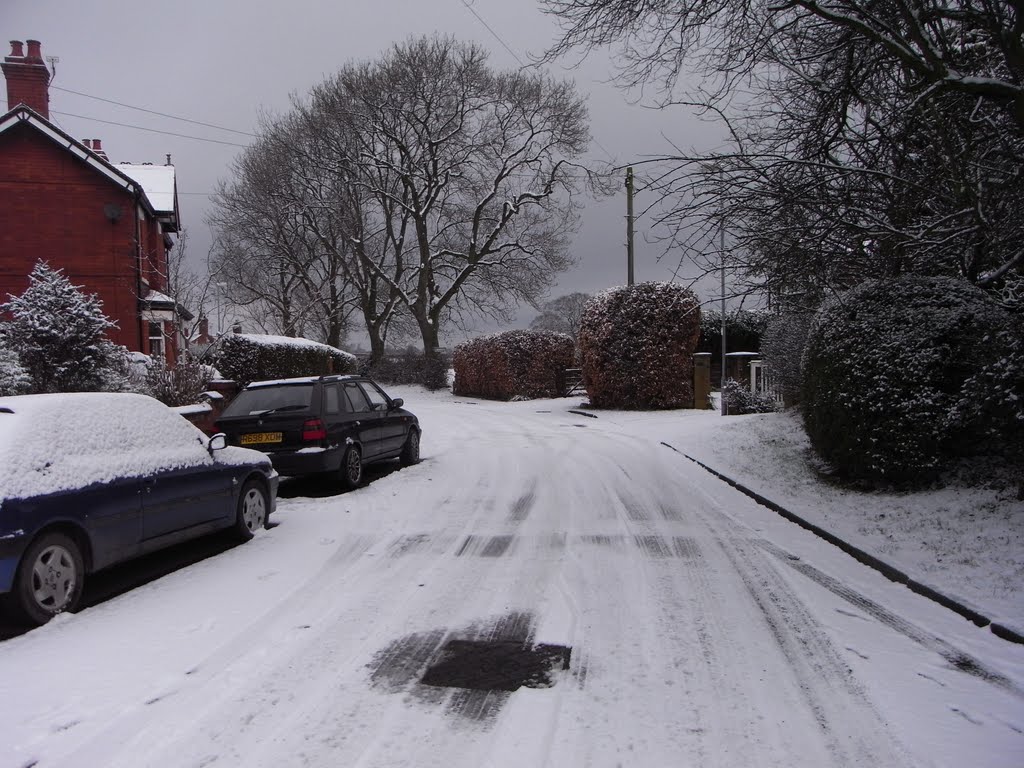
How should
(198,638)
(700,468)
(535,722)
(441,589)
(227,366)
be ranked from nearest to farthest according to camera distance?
(535,722) → (198,638) → (441,589) → (700,468) → (227,366)

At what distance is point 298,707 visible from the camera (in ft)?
11.6

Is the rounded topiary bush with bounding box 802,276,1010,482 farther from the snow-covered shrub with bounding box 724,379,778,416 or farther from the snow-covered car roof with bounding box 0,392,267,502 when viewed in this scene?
the snow-covered shrub with bounding box 724,379,778,416

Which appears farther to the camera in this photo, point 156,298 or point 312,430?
point 156,298

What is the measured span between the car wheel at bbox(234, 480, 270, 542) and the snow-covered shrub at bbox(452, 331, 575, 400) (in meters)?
19.3

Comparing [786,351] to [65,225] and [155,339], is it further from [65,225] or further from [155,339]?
[65,225]

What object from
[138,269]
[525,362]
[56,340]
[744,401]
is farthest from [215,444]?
[525,362]

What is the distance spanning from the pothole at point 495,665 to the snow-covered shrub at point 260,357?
51.5ft

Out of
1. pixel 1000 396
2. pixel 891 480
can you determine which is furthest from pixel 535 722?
pixel 891 480

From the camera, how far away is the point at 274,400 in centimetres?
954

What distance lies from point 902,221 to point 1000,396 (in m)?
3.05

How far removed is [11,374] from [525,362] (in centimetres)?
1790

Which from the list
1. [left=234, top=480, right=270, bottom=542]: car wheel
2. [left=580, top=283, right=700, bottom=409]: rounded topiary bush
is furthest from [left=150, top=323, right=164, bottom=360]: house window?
[left=234, top=480, right=270, bottom=542]: car wheel

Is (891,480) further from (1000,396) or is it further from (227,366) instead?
(227,366)

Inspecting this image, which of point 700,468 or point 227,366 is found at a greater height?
point 227,366
